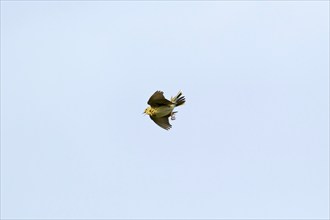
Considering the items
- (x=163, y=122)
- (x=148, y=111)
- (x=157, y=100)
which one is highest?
(x=157, y=100)

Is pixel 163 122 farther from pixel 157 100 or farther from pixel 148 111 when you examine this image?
pixel 157 100

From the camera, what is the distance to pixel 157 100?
244 feet

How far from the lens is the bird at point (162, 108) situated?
7438cm

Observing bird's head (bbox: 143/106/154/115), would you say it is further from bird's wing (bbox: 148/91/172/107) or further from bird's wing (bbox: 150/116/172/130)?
bird's wing (bbox: 150/116/172/130)

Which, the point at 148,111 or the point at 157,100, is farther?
the point at 148,111

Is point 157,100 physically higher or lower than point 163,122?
higher

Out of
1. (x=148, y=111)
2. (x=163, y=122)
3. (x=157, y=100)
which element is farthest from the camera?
(x=163, y=122)

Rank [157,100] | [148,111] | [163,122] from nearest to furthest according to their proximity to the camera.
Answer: [157,100]
[148,111]
[163,122]

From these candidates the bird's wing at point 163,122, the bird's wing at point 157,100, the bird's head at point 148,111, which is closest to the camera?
the bird's wing at point 157,100

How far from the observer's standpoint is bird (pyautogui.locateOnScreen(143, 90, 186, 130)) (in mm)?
74375

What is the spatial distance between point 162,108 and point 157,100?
0.58 meters

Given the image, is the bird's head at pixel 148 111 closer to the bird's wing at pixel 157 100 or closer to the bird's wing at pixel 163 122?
the bird's wing at pixel 157 100

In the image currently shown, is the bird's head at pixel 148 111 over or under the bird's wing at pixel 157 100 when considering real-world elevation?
under

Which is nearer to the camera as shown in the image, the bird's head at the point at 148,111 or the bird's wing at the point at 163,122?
the bird's head at the point at 148,111
